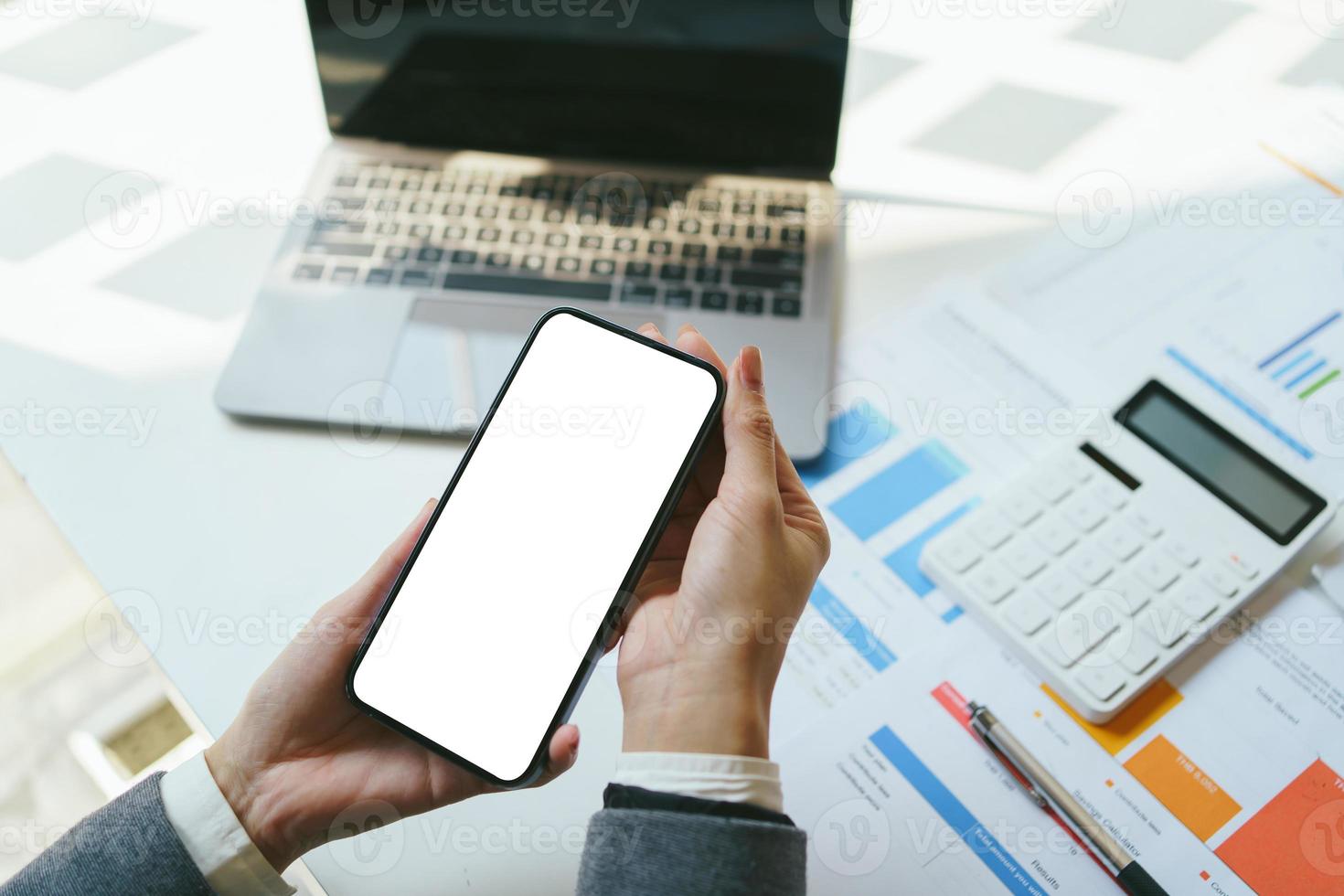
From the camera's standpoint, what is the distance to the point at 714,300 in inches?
28.3

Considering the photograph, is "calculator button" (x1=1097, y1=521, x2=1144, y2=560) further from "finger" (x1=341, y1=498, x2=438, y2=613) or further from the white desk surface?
"finger" (x1=341, y1=498, x2=438, y2=613)

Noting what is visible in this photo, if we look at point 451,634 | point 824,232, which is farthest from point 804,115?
point 451,634

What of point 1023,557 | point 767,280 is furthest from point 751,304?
point 1023,557

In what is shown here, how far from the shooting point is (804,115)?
0.73 meters

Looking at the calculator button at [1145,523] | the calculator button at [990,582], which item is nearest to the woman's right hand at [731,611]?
the calculator button at [990,582]

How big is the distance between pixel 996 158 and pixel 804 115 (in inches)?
7.9

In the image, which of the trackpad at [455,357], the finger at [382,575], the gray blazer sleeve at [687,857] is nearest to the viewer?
the gray blazer sleeve at [687,857]

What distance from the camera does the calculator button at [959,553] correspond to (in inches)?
23.8

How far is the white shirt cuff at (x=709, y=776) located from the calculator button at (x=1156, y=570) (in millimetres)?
277

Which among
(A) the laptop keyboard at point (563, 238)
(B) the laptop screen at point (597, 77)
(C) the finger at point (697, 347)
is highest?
(B) the laptop screen at point (597, 77)

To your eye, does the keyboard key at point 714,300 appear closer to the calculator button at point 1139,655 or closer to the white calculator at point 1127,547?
the white calculator at point 1127,547

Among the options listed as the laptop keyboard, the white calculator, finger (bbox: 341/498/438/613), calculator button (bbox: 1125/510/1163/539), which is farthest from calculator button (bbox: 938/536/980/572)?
finger (bbox: 341/498/438/613)

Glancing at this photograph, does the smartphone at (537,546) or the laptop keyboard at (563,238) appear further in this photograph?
the laptop keyboard at (563,238)

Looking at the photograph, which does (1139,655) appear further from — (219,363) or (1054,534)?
(219,363)
